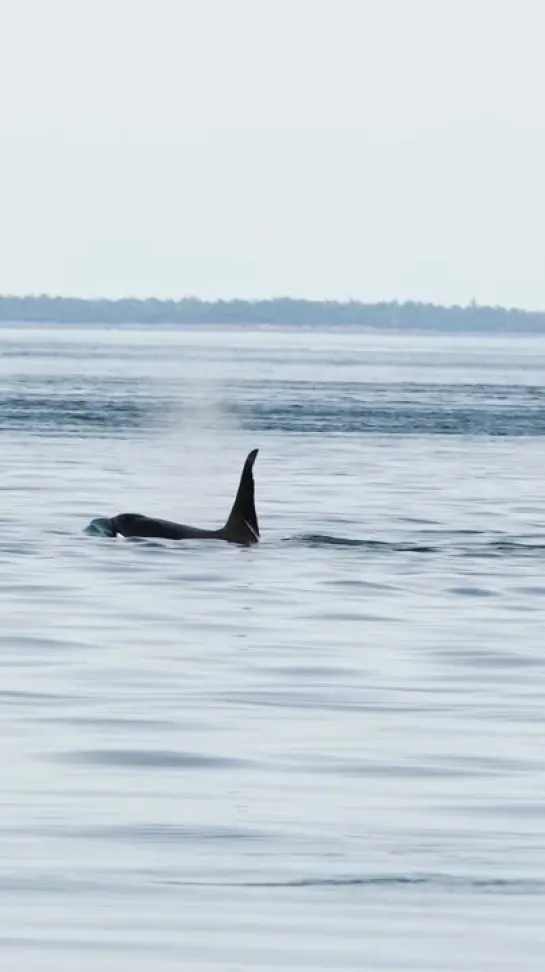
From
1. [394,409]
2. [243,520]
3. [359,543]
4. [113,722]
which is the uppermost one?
[113,722]

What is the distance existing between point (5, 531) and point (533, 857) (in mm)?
16867

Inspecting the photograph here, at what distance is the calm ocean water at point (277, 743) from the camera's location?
8.63 m

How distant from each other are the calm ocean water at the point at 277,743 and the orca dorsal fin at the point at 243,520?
310 millimetres

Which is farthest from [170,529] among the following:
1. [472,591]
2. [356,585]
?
[472,591]

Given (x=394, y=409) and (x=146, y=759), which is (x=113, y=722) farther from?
(x=394, y=409)

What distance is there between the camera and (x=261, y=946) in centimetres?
834

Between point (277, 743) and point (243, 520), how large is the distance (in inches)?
494

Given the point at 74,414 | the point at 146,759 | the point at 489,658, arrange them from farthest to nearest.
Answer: the point at 74,414 → the point at 489,658 → the point at 146,759

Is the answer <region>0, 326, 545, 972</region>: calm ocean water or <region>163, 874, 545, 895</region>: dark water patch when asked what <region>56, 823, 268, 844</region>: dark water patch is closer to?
<region>0, 326, 545, 972</region>: calm ocean water

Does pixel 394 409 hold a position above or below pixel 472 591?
below

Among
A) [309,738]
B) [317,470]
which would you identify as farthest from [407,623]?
[317,470]

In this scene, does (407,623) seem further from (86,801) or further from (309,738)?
(86,801)

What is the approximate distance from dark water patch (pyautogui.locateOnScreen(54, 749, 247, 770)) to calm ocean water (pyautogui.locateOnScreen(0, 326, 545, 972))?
28mm

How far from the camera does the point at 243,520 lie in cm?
2491
